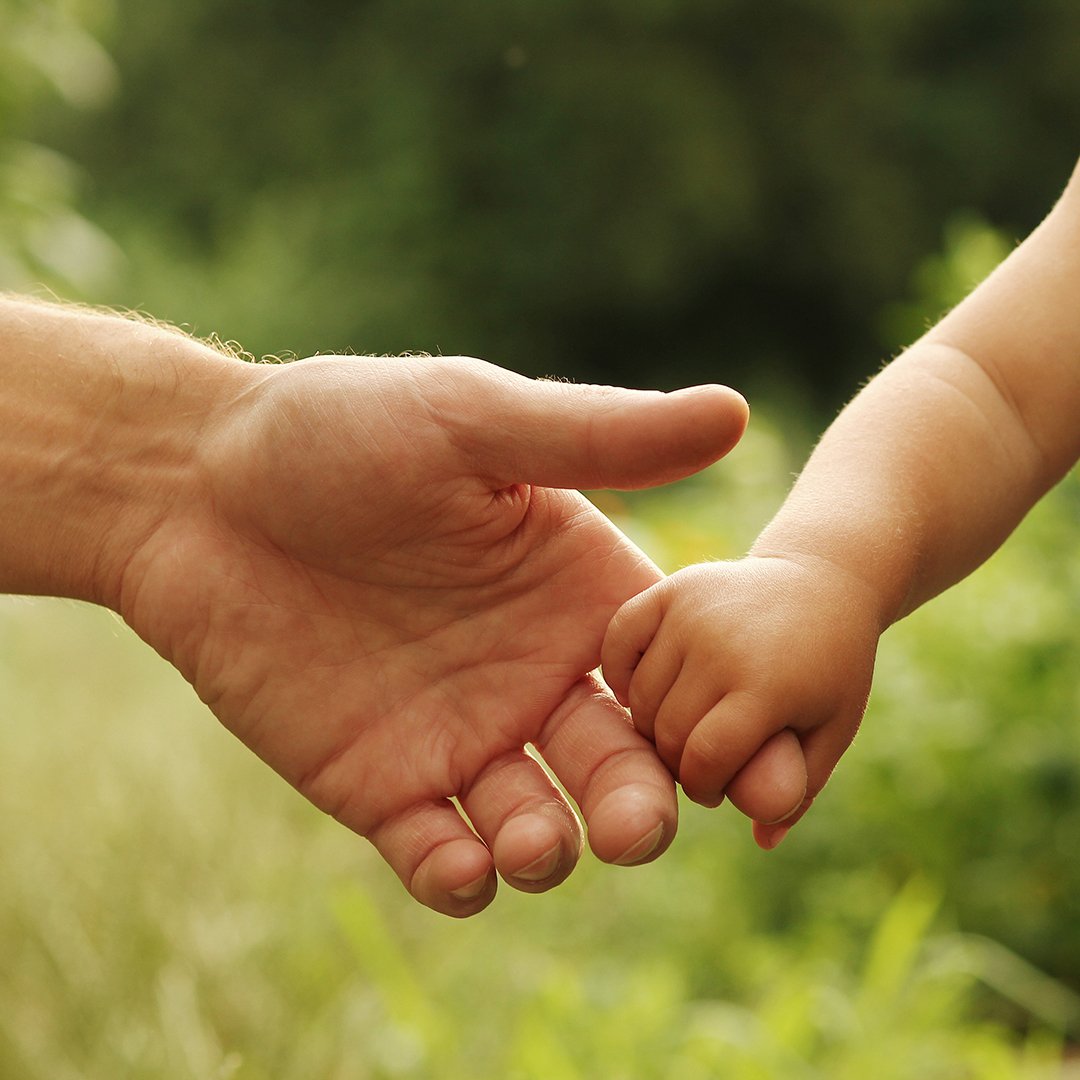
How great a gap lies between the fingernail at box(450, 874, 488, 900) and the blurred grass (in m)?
0.83

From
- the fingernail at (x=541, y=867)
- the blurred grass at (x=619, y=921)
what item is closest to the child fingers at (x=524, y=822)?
the fingernail at (x=541, y=867)

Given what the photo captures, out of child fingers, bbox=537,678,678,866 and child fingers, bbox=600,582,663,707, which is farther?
child fingers, bbox=600,582,663,707

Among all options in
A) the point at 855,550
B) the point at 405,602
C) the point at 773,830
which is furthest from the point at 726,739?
the point at 405,602

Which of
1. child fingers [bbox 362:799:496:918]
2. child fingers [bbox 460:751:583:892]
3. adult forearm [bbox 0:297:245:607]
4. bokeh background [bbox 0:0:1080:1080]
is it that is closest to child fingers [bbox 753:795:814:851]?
child fingers [bbox 460:751:583:892]

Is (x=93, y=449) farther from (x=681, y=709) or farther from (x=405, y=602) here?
(x=681, y=709)

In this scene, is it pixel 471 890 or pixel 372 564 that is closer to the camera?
pixel 471 890

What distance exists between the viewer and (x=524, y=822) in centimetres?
155

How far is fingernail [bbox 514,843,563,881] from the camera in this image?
5.00 feet

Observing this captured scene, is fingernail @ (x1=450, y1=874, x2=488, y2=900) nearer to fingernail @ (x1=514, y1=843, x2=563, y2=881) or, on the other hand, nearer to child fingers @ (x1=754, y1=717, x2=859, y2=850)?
fingernail @ (x1=514, y1=843, x2=563, y2=881)

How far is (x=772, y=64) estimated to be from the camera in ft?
50.8

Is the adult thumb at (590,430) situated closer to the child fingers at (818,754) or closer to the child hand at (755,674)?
the child hand at (755,674)

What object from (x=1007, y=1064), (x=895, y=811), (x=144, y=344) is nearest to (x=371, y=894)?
(x=895, y=811)

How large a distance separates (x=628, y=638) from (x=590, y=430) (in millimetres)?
285

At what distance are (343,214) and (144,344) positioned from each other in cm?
1530
